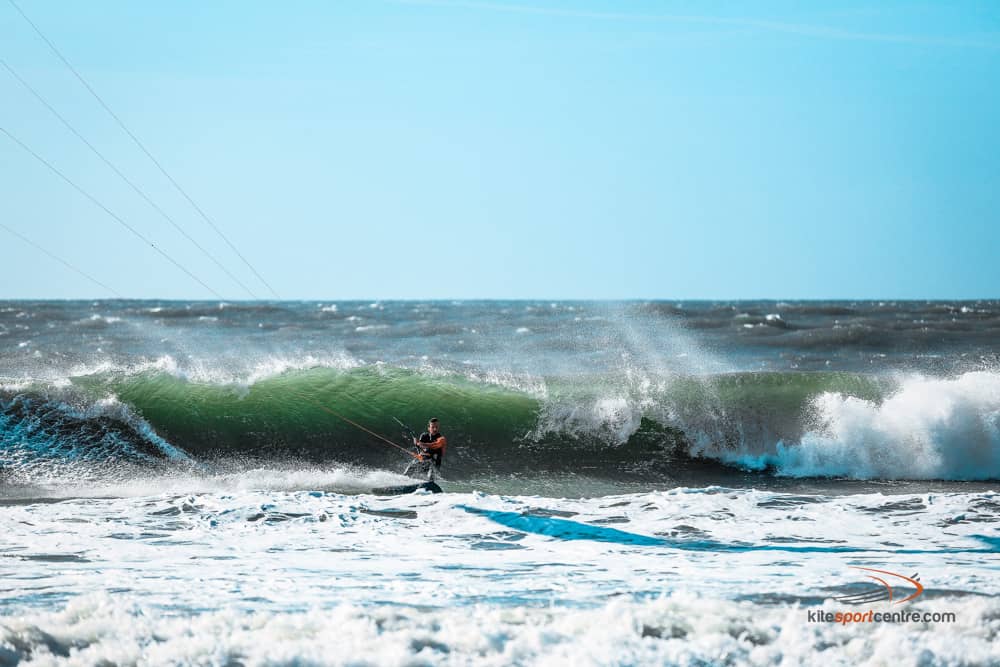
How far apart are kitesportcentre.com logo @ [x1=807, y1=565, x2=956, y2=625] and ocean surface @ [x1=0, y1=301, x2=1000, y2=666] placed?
37mm

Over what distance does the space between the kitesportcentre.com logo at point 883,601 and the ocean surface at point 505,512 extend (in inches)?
1.5

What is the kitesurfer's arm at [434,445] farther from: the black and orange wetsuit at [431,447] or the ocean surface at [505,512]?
the ocean surface at [505,512]

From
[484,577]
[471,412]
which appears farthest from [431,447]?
[471,412]

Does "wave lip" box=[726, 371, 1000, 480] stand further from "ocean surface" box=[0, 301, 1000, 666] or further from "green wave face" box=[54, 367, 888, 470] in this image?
"green wave face" box=[54, 367, 888, 470]

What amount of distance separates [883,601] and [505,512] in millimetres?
4623

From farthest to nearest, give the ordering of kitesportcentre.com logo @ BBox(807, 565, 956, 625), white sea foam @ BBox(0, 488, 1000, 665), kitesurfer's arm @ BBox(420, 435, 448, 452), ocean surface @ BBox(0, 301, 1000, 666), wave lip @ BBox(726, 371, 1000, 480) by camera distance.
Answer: wave lip @ BBox(726, 371, 1000, 480), kitesurfer's arm @ BBox(420, 435, 448, 452), kitesportcentre.com logo @ BBox(807, 565, 956, 625), ocean surface @ BBox(0, 301, 1000, 666), white sea foam @ BBox(0, 488, 1000, 665)

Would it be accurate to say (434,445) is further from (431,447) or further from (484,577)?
(484,577)

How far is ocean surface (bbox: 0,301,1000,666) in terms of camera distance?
6.75 metres

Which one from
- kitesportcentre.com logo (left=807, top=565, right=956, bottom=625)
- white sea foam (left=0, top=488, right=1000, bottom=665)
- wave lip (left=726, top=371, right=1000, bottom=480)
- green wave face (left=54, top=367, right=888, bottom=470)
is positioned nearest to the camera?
white sea foam (left=0, top=488, right=1000, bottom=665)

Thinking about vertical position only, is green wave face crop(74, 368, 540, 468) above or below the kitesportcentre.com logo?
above

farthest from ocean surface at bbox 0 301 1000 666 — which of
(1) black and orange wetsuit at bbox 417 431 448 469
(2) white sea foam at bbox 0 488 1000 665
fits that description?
(1) black and orange wetsuit at bbox 417 431 448 469

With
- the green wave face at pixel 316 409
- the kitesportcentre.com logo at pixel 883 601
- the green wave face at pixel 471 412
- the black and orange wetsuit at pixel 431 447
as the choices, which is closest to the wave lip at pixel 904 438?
the green wave face at pixel 471 412

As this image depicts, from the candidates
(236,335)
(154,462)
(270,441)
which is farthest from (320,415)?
(236,335)

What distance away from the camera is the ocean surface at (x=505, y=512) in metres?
6.75
